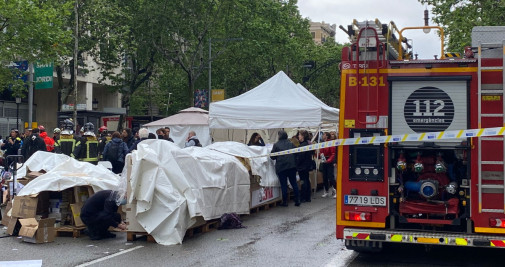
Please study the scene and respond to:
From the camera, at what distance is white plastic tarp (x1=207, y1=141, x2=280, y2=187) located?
539 inches

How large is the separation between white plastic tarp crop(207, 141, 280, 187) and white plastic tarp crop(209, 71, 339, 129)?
1.34 m

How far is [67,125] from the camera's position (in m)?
15.6

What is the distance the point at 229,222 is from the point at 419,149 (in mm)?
4797

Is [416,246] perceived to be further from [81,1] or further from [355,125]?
[81,1]

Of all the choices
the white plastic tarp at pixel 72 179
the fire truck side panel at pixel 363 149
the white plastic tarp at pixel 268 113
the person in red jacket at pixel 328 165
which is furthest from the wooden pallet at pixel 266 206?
the fire truck side panel at pixel 363 149

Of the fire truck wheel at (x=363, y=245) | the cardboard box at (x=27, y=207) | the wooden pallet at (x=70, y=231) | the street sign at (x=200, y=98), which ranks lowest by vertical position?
the wooden pallet at (x=70, y=231)

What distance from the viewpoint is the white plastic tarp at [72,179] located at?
11047 millimetres

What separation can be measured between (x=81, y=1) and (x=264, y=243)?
915 inches

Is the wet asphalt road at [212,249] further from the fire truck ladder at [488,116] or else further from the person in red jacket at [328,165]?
the person in red jacket at [328,165]

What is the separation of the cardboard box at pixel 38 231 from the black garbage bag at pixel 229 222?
117 inches

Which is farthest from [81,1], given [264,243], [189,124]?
[264,243]

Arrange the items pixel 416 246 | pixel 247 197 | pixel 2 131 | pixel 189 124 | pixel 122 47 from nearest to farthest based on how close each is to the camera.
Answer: pixel 416 246 → pixel 247 197 → pixel 189 124 → pixel 122 47 → pixel 2 131

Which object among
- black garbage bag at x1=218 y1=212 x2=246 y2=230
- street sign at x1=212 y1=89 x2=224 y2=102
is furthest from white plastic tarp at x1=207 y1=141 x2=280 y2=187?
street sign at x1=212 y1=89 x2=224 y2=102

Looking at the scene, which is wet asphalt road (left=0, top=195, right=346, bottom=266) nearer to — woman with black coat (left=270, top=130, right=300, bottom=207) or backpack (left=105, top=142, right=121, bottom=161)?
woman with black coat (left=270, top=130, right=300, bottom=207)
